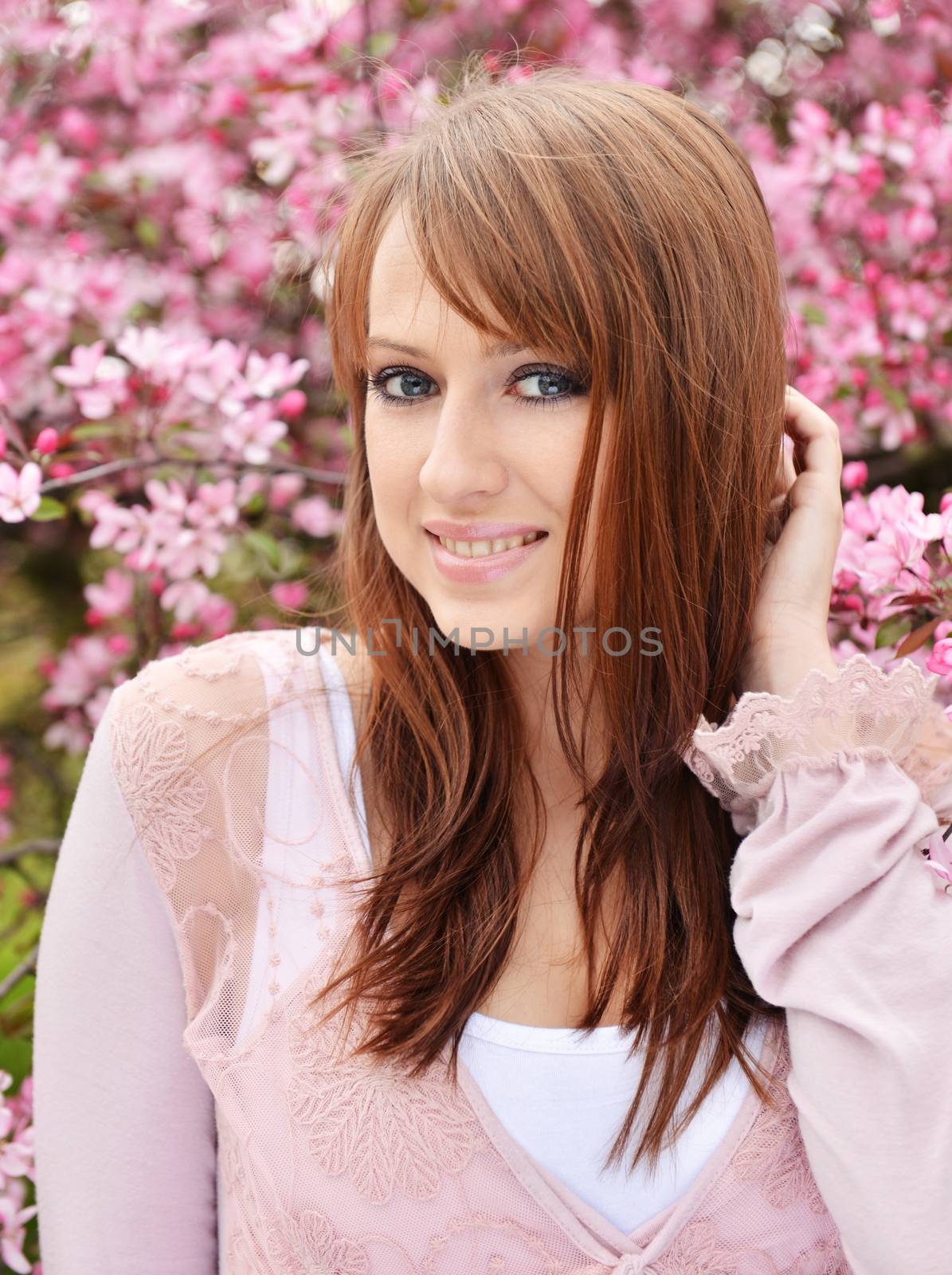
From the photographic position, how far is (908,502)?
4.87 feet

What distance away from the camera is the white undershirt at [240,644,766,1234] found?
131cm

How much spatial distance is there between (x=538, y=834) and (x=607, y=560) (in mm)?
381

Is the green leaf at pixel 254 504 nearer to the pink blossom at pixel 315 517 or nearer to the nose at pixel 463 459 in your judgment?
the pink blossom at pixel 315 517

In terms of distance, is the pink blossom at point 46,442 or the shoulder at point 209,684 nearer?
the shoulder at point 209,684

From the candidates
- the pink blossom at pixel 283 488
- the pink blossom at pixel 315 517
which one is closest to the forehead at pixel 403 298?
the pink blossom at pixel 283 488

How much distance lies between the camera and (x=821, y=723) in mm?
1297

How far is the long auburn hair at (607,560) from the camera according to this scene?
3.93 feet

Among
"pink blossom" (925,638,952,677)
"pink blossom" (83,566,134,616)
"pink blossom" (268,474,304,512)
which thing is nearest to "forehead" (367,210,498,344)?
"pink blossom" (925,638,952,677)

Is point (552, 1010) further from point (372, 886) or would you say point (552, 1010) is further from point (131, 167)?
point (131, 167)

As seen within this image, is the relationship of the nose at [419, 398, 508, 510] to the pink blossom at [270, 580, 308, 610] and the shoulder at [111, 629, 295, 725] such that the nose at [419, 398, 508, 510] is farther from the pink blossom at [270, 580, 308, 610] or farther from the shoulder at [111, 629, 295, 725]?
the pink blossom at [270, 580, 308, 610]

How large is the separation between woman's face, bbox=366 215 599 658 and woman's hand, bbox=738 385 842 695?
23 cm

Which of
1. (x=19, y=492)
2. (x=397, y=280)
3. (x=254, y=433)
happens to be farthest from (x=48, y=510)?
(x=397, y=280)

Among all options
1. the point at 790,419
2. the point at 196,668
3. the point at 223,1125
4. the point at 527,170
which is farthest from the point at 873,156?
the point at 223,1125

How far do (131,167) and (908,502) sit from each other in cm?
188
